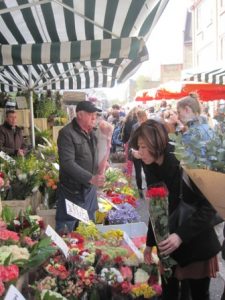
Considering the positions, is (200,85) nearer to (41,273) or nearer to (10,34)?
(10,34)

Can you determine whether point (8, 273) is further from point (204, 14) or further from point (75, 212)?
point (204, 14)

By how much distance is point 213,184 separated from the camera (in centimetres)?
178

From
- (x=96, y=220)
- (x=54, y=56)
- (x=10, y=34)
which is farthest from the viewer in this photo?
(x=10, y=34)

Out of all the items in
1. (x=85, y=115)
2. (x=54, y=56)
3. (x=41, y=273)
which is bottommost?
(x=41, y=273)

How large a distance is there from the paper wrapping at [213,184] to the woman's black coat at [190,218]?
0.29 meters

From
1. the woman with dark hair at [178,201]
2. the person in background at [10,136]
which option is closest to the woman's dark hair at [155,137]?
the woman with dark hair at [178,201]

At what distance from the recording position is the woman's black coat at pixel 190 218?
7.06ft

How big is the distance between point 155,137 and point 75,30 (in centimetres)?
237

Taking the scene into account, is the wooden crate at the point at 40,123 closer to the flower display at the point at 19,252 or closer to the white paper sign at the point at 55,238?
the flower display at the point at 19,252

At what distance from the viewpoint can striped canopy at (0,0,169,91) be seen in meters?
3.06

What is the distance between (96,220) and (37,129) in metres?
3.84

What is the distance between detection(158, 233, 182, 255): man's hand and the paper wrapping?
380 mm

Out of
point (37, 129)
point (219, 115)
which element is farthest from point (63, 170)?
point (37, 129)

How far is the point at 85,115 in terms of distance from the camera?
3.76 meters
